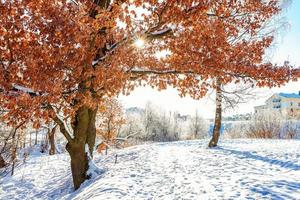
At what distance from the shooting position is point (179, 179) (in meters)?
9.05

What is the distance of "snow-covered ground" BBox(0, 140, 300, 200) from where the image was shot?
23.5 feet

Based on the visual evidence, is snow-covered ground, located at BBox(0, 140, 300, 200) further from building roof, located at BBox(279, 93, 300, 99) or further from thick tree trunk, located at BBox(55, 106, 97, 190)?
building roof, located at BBox(279, 93, 300, 99)

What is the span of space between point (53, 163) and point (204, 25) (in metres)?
12.5

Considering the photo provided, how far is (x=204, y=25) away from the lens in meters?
8.67

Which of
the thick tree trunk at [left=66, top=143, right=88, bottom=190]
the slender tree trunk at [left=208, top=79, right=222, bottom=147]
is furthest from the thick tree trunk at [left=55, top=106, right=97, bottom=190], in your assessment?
the slender tree trunk at [left=208, top=79, right=222, bottom=147]

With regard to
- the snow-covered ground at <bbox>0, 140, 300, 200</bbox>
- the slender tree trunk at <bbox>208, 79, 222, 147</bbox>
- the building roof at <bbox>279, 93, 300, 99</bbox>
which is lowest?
the snow-covered ground at <bbox>0, 140, 300, 200</bbox>

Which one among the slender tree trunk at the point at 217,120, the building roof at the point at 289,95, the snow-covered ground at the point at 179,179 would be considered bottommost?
the snow-covered ground at the point at 179,179

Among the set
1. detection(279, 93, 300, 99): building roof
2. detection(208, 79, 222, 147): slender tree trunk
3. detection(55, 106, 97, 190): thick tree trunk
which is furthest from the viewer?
detection(279, 93, 300, 99): building roof

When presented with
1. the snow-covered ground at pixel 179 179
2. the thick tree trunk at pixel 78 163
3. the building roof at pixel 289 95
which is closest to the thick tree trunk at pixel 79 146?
the thick tree trunk at pixel 78 163

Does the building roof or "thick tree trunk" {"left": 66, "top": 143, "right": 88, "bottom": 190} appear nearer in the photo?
"thick tree trunk" {"left": 66, "top": 143, "right": 88, "bottom": 190}

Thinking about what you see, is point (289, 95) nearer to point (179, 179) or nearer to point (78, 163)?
point (78, 163)

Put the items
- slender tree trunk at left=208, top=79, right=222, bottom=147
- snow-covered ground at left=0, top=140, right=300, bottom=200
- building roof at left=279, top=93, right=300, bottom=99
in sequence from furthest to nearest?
building roof at left=279, top=93, right=300, bottom=99
slender tree trunk at left=208, top=79, right=222, bottom=147
snow-covered ground at left=0, top=140, right=300, bottom=200

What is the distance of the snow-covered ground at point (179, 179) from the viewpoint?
718 centimetres

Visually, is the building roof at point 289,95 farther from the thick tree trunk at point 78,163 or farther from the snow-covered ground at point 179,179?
the thick tree trunk at point 78,163
